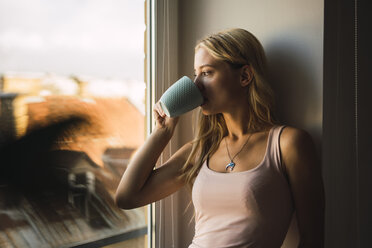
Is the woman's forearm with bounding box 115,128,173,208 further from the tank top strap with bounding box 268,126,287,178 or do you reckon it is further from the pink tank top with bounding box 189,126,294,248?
the tank top strap with bounding box 268,126,287,178

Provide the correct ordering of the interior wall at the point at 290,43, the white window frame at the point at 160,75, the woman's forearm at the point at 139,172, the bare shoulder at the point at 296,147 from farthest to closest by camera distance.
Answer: the white window frame at the point at 160,75
the woman's forearm at the point at 139,172
the interior wall at the point at 290,43
the bare shoulder at the point at 296,147

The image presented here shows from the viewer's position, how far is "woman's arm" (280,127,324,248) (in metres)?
1.12

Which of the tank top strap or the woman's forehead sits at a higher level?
the woman's forehead

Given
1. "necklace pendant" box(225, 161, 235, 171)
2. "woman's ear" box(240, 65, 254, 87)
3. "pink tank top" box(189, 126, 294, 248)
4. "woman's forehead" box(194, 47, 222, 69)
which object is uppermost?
"woman's forehead" box(194, 47, 222, 69)

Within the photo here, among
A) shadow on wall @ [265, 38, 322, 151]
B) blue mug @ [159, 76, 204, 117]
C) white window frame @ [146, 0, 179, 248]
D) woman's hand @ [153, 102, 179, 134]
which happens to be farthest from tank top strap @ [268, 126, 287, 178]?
white window frame @ [146, 0, 179, 248]

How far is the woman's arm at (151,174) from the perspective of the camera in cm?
134

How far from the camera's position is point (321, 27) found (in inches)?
47.7

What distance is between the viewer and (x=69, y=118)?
130 cm

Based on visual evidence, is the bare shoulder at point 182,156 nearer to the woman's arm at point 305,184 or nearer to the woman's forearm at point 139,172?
the woman's forearm at point 139,172

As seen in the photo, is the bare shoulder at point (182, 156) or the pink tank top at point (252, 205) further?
the bare shoulder at point (182, 156)

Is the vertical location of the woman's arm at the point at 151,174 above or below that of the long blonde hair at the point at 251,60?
below

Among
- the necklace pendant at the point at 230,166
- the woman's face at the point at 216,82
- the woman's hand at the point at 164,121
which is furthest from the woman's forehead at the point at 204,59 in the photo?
the necklace pendant at the point at 230,166

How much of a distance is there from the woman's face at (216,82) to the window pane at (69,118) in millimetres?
367

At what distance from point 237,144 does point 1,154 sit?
31.1 inches
